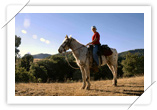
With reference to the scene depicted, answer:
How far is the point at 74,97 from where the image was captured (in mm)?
3932

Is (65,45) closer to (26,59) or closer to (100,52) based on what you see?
(100,52)

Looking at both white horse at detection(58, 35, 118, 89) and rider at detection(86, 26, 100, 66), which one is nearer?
white horse at detection(58, 35, 118, 89)

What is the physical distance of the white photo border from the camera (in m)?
3.86

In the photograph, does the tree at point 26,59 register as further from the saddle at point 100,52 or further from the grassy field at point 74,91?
the saddle at point 100,52

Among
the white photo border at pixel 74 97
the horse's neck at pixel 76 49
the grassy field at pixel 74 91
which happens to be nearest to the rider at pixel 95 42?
the horse's neck at pixel 76 49

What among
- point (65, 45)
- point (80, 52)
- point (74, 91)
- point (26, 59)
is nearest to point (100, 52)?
point (80, 52)

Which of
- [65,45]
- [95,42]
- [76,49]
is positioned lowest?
[76,49]

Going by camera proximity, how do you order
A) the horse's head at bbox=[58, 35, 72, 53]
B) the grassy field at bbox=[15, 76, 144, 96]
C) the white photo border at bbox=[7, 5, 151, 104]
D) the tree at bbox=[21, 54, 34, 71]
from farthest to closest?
the tree at bbox=[21, 54, 34, 71] → the horse's head at bbox=[58, 35, 72, 53] → the grassy field at bbox=[15, 76, 144, 96] → the white photo border at bbox=[7, 5, 151, 104]

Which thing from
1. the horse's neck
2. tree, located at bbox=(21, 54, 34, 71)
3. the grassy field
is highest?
the horse's neck

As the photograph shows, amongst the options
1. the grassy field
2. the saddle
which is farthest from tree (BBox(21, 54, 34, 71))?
the saddle

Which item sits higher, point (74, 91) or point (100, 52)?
point (100, 52)

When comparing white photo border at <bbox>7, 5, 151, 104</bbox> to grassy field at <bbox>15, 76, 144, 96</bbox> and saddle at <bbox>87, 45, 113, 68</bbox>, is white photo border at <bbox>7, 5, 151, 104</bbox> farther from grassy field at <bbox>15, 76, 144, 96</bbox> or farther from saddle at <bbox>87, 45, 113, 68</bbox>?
saddle at <bbox>87, 45, 113, 68</bbox>

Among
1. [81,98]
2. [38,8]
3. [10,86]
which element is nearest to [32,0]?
[38,8]

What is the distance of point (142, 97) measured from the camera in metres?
4.03
